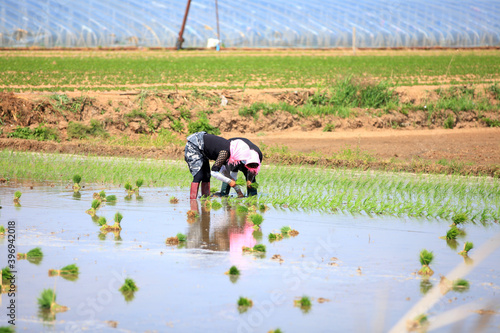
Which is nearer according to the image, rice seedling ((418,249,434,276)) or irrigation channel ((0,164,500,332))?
irrigation channel ((0,164,500,332))

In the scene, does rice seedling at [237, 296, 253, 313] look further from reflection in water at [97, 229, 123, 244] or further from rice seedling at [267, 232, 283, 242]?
reflection in water at [97, 229, 123, 244]

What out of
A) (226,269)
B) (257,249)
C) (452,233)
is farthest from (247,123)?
(226,269)

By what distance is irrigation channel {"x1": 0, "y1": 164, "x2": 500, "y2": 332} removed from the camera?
14.7 feet

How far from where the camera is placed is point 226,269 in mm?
5652

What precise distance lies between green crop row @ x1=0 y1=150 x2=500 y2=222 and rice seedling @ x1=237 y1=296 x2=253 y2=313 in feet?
13.4

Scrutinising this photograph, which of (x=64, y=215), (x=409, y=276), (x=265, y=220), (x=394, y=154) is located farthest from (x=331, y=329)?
(x=394, y=154)

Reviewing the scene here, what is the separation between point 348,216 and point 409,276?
2.67 metres

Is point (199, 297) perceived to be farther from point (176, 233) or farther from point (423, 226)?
point (423, 226)

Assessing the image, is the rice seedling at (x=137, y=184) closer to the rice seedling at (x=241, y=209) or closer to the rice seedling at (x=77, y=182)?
the rice seedling at (x=77, y=182)

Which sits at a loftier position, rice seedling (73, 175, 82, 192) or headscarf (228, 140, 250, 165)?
headscarf (228, 140, 250, 165)

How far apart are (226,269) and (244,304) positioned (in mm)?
1020

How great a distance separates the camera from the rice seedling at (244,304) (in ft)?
15.2

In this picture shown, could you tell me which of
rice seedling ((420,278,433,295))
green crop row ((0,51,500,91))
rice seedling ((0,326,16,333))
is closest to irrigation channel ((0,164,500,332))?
rice seedling ((420,278,433,295))

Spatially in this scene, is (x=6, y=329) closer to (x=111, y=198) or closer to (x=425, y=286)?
(x=425, y=286)
